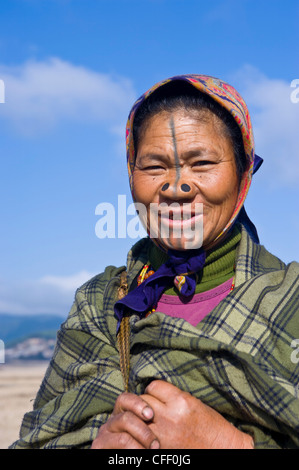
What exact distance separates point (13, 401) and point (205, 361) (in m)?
11.3

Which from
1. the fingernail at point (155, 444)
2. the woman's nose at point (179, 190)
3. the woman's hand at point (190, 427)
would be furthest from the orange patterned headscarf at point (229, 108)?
the fingernail at point (155, 444)

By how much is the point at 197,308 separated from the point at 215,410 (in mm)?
502

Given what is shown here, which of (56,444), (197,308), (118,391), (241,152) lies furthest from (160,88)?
(56,444)

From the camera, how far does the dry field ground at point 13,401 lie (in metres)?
9.37

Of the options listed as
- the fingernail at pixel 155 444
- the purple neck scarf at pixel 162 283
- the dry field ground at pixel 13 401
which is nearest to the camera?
the fingernail at pixel 155 444

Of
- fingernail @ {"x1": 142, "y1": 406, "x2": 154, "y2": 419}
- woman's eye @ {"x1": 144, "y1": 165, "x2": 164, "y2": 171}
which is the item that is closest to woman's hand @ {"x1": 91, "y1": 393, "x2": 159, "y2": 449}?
fingernail @ {"x1": 142, "y1": 406, "x2": 154, "y2": 419}

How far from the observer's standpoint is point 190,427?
2400 millimetres

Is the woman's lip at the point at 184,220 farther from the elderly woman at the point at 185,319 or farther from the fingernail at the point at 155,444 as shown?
the fingernail at the point at 155,444

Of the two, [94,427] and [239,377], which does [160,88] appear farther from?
[94,427]

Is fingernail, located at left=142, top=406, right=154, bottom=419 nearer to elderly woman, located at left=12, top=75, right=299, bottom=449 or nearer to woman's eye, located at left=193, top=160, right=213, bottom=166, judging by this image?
elderly woman, located at left=12, top=75, right=299, bottom=449

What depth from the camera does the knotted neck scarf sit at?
2.79m

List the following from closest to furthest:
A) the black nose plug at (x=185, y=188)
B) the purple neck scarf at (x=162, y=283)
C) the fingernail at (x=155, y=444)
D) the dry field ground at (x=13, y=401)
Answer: the fingernail at (x=155, y=444), the black nose plug at (x=185, y=188), the purple neck scarf at (x=162, y=283), the dry field ground at (x=13, y=401)

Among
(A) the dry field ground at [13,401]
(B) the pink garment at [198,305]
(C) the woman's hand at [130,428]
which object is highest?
(B) the pink garment at [198,305]

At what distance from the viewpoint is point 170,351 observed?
254 cm
